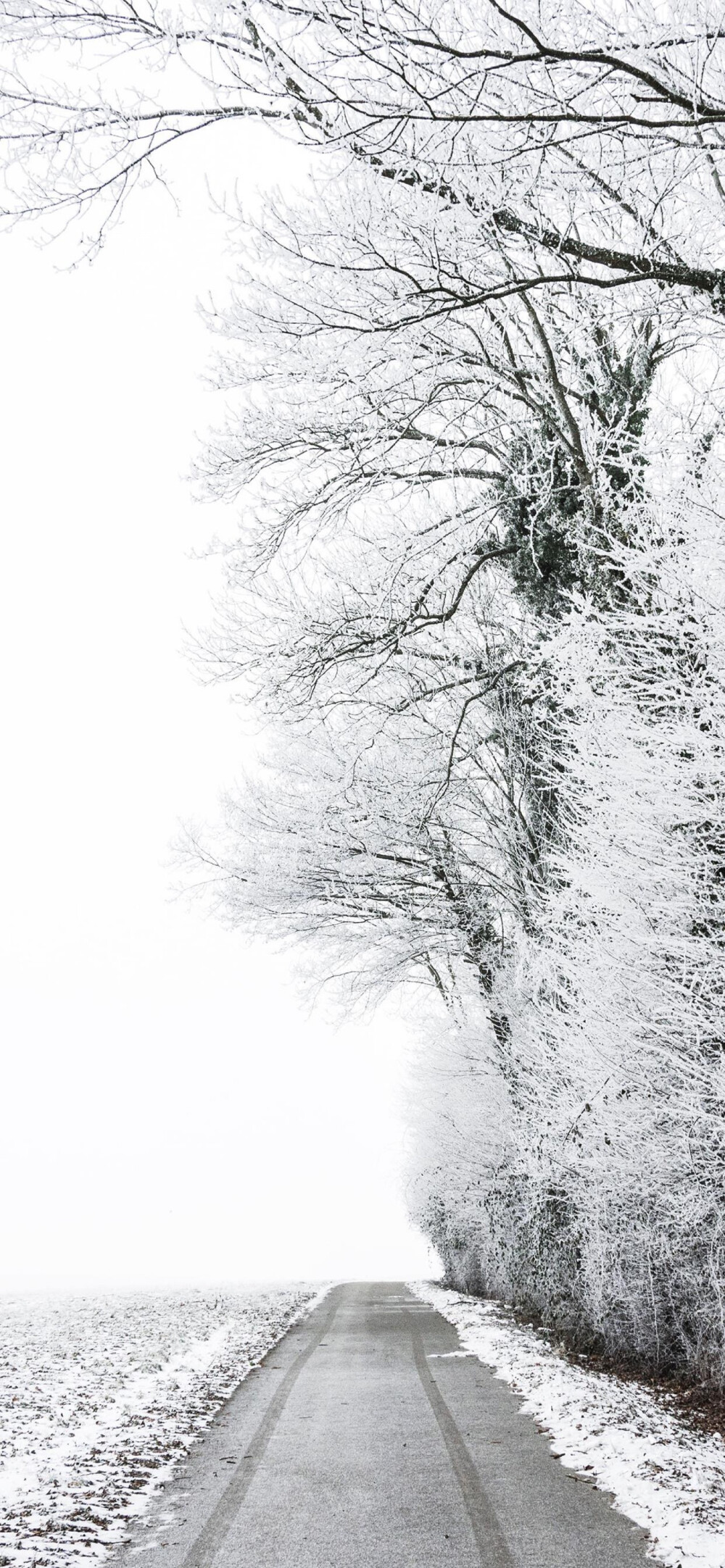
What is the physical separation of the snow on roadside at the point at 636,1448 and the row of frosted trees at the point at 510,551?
35.1 inches

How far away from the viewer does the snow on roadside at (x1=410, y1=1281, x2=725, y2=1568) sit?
5336 mm

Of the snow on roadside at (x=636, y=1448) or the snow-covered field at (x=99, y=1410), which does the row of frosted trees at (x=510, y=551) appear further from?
the snow-covered field at (x=99, y=1410)

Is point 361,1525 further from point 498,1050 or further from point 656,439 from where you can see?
point 498,1050

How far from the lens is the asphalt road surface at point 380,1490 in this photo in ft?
16.6

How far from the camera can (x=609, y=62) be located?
438cm

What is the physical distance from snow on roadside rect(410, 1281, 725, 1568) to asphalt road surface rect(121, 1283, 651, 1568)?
0.16 meters

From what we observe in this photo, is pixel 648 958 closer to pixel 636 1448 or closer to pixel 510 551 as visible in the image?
pixel 636 1448

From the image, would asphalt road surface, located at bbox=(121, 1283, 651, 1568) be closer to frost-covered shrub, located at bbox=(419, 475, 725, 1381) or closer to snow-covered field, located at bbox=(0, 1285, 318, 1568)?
snow-covered field, located at bbox=(0, 1285, 318, 1568)

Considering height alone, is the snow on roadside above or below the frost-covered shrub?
below

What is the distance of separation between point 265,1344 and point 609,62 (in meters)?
13.4

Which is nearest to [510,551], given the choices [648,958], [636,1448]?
[648,958]

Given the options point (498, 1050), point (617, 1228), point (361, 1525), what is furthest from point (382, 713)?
point (361, 1525)

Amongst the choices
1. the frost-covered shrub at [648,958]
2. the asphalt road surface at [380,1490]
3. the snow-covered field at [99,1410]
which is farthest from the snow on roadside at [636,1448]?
the snow-covered field at [99,1410]

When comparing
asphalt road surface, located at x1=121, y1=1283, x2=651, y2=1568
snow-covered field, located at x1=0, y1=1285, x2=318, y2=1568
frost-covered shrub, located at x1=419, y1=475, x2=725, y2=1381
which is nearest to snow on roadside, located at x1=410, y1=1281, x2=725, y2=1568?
asphalt road surface, located at x1=121, y1=1283, x2=651, y2=1568
